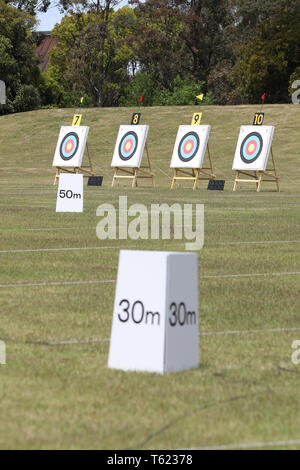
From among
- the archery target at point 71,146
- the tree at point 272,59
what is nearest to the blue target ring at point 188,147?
the archery target at point 71,146

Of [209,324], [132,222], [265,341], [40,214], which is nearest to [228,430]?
[265,341]

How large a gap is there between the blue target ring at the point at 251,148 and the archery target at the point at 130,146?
3.24m

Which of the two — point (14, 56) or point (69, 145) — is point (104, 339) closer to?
point (69, 145)

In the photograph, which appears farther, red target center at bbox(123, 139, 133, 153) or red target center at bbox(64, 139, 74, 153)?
red target center at bbox(64, 139, 74, 153)

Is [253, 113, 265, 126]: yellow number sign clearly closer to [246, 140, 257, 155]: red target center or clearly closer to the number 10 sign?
[246, 140, 257, 155]: red target center

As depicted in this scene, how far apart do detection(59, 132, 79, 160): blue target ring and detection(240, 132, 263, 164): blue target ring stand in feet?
19.6

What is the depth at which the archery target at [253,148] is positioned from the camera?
2811 centimetres

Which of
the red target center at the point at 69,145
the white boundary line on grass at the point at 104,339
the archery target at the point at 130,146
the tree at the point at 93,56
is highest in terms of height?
the tree at the point at 93,56

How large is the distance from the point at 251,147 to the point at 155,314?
24068 millimetres

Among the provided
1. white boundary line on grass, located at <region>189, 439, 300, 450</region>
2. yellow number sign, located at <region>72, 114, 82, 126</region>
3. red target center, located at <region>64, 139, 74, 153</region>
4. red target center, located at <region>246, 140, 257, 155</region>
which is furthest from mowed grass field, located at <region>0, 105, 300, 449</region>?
yellow number sign, located at <region>72, 114, 82, 126</region>

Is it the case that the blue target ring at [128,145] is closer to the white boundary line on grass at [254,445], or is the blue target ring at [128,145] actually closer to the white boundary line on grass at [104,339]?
the white boundary line on grass at [104,339]

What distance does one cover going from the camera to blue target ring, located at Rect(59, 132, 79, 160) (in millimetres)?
31984

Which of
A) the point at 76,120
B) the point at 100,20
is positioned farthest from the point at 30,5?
the point at 76,120

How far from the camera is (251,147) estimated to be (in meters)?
28.8
